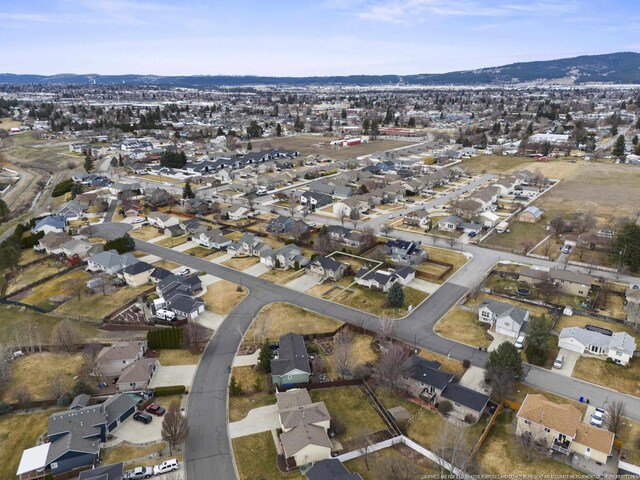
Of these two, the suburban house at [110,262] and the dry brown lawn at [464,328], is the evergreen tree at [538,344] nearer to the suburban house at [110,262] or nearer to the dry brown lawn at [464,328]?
the dry brown lawn at [464,328]

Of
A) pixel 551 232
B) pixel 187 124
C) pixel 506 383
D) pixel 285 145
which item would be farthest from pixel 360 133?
pixel 506 383

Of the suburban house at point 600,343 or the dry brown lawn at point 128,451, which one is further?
the suburban house at point 600,343

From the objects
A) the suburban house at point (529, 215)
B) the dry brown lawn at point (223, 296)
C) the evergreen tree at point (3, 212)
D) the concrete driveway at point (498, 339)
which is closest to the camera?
the concrete driveway at point (498, 339)

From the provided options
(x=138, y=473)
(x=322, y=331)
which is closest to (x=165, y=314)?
(x=322, y=331)

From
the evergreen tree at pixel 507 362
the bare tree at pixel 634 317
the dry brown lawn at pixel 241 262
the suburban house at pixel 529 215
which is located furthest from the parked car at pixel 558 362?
the suburban house at pixel 529 215

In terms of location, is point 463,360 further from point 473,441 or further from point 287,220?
point 287,220

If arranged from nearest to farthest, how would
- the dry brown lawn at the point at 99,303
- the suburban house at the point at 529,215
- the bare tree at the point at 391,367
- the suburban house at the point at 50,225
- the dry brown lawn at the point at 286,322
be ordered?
the bare tree at the point at 391,367 < the dry brown lawn at the point at 286,322 < the dry brown lawn at the point at 99,303 < the suburban house at the point at 50,225 < the suburban house at the point at 529,215

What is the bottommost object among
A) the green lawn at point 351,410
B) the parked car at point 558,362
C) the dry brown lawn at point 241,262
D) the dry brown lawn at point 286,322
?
the green lawn at point 351,410
